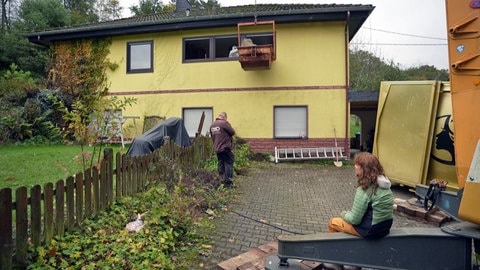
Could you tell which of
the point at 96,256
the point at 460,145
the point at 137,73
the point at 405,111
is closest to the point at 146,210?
the point at 96,256

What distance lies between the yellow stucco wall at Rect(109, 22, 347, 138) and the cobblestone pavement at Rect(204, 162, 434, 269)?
3372mm

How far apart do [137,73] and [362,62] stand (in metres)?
24.7

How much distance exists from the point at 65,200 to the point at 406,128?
274 inches

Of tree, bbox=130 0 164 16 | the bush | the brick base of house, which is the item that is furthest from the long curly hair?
tree, bbox=130 0 164 16

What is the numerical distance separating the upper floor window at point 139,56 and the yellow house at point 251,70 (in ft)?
0.15

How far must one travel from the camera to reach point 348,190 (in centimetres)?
701

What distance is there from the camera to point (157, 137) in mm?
7395

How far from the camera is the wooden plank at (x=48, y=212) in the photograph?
10.1ft

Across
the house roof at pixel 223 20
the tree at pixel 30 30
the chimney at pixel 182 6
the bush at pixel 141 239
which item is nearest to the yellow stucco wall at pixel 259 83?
the house roof at pixel 223 20

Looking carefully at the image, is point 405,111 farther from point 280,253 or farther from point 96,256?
point 96,256

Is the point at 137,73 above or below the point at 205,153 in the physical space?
above

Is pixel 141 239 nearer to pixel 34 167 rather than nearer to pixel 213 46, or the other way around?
pixel 34 167

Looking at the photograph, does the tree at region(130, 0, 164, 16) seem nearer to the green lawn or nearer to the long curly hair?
the green lawn

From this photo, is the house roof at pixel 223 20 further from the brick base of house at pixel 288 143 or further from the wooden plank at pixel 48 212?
the wooden plank at pixel 48 212
